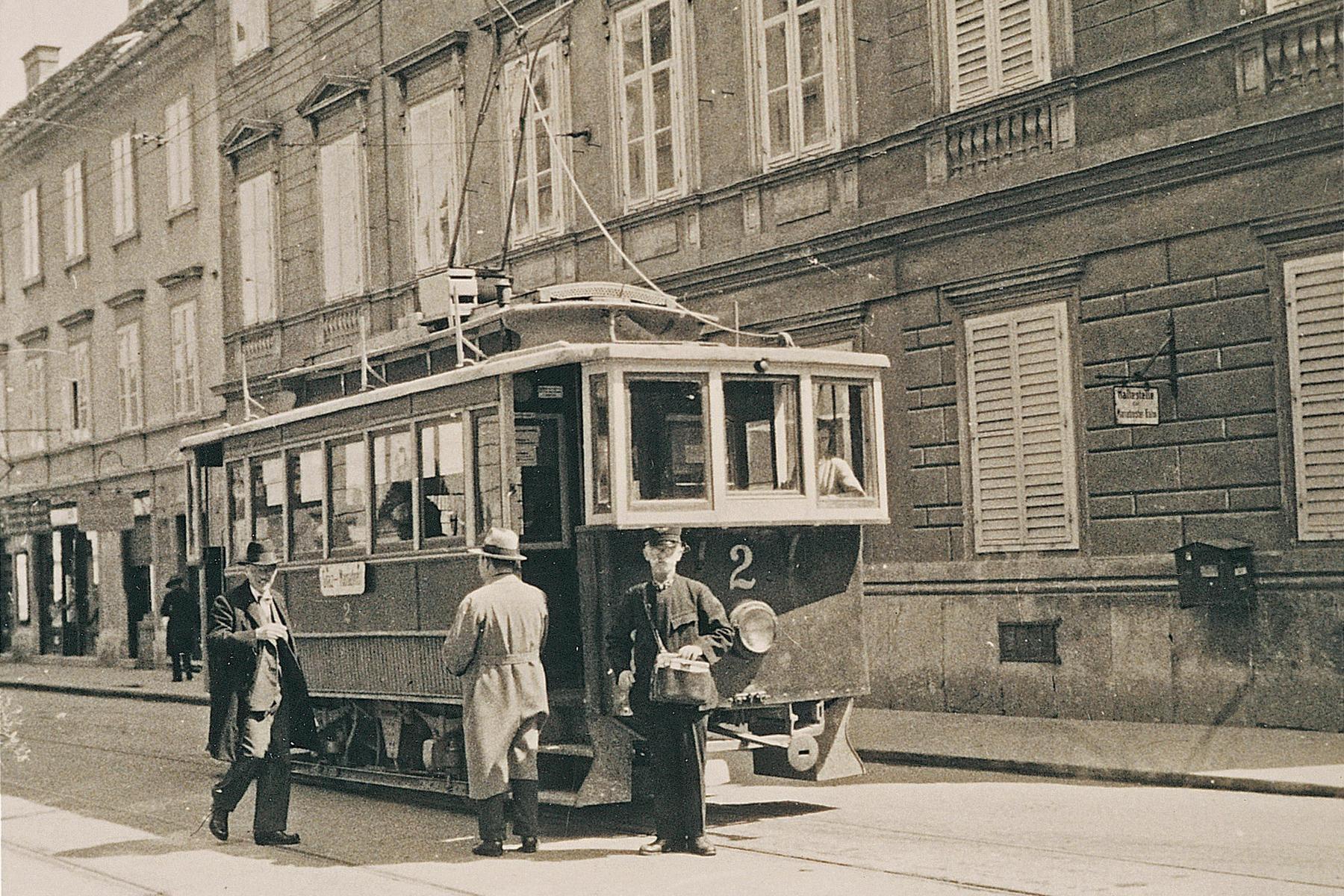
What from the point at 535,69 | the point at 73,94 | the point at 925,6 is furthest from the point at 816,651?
the point at 73,94

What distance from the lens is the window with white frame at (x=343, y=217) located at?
89.8 feet

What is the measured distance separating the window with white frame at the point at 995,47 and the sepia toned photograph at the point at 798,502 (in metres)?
0.05

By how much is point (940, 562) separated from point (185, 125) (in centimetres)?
2129

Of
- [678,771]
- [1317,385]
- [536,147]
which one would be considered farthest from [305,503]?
[536,147]

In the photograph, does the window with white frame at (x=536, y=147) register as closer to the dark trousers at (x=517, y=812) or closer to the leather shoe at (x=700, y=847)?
the dark trousers at (x=517, y=812)

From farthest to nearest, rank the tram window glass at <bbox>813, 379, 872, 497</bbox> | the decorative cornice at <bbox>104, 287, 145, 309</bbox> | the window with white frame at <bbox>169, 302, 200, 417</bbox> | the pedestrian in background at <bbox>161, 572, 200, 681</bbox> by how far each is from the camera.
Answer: the decorative cornice at <bbox>104, 287, 145, 309</bbox>
the window with white frame at <bbox>169, 302, 200, 417</bbox>
the pedestrian in background at <bbox>161, 572, 200, 681</bbox>
the tram window glass at <bbox>813, 379, 872, 497</bbox>

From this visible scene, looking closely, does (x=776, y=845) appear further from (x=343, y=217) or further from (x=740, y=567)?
(x=343, y=217)

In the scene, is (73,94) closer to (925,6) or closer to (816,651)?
(925,6)

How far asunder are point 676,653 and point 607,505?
122 cm

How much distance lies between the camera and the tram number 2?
10391 millimetres

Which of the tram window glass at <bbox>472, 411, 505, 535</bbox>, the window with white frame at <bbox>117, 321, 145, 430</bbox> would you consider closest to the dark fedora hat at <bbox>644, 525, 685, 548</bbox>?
the tram window glass at <bbox>472, 411, 505, 535</bbox>

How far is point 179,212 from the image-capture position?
33.0 m

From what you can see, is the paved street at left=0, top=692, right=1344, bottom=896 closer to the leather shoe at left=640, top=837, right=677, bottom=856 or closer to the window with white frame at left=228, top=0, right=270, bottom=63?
the leather shoe at left=640, top=837, right=677, bottom=856

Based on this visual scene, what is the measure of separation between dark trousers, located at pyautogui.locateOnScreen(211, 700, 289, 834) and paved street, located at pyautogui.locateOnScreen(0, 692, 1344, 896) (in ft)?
0.80
